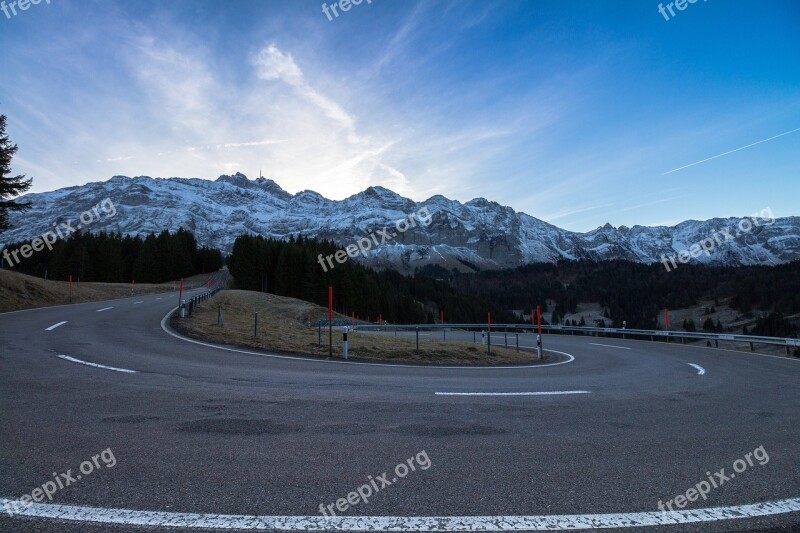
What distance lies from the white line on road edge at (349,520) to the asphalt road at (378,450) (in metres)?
0.02

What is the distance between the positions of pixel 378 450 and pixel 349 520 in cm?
150

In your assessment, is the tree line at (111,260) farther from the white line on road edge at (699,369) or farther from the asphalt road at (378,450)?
the white line on road edge at (699,369)

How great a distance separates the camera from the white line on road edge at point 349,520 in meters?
3.15

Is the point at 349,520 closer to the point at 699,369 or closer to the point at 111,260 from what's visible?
the point at 699,369

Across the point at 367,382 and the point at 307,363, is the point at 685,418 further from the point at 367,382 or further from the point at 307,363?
the point at 307,363

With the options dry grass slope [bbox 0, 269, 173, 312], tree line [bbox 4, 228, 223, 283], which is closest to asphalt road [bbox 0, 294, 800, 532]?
dry grass slope [bbox 0, 269, 173, 312]

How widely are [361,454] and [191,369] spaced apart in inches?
270

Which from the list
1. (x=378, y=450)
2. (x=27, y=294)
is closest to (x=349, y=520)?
(x=378, y=450)

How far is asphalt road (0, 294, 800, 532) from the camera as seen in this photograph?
3.42 meters

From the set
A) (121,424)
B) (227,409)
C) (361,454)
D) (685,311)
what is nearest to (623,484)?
(361,454)

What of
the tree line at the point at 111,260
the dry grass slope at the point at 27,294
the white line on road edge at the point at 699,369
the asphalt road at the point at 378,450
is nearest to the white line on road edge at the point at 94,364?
the asphalt road at the point at 378,450

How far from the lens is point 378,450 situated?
4.79 metres

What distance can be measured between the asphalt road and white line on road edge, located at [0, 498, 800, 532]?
0.02m

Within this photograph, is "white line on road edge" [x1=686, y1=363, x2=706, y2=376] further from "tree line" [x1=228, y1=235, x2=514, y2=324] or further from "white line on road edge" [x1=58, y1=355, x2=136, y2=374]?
"tree line" [x1=228, y1=235, x2=514, y2=324]
